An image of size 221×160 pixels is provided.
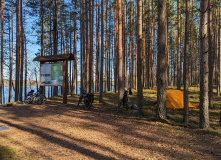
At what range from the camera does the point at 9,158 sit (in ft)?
11.8

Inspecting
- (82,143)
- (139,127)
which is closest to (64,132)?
(82,143)

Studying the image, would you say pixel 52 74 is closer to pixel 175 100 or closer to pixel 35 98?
pixel 35 98

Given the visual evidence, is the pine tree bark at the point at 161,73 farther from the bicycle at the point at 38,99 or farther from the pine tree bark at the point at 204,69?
the bicycle at the point at 38,99

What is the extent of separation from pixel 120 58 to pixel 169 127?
5.57 metres

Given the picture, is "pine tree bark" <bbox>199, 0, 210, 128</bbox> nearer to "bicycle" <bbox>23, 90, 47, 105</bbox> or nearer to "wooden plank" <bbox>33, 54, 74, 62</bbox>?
"wooden plank" <bbox>33, 54, 74, 62</bbox>

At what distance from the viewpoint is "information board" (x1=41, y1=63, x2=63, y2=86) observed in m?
13.2

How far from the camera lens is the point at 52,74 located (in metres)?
13.5

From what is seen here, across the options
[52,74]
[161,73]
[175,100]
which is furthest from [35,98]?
[175,100]

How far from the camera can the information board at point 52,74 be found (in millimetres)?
13195

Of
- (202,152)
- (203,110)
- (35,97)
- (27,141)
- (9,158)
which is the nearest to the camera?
(9,158)

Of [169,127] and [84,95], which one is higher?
[84,95]

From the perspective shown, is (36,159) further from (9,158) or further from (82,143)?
(82,143)

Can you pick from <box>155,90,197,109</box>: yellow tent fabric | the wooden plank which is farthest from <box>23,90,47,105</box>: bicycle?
<box>155,90,197,109</box>: yellow tent fabric

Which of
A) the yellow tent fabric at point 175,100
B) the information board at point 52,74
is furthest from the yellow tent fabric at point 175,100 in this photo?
the information board at point 52,74
